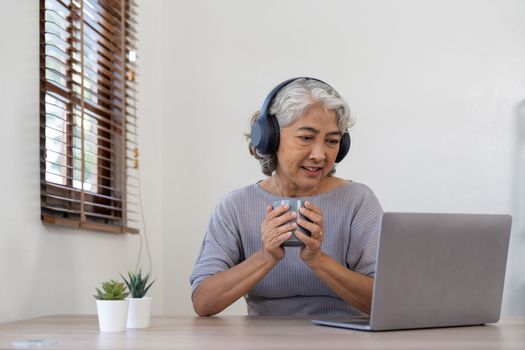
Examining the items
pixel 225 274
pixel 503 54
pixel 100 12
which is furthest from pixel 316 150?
pixel 503 54

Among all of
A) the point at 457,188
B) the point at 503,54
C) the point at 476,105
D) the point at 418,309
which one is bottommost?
the point at 418,309

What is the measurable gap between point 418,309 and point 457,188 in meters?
2.00

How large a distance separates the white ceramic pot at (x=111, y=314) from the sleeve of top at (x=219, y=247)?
0.51 metres

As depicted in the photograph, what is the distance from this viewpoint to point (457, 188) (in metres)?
3.36

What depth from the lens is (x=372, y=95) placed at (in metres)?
3.39

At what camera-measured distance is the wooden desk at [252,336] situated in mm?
1250

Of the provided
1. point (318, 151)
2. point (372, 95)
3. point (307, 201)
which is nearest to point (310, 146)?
point (318, 151)

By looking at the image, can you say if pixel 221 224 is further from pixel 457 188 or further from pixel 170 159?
pixel 457 188

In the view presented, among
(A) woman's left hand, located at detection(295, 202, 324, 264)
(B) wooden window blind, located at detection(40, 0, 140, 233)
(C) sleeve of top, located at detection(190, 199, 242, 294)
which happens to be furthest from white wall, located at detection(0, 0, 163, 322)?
(A) woman's left hand, located at detection(295, 202, 324, 264)

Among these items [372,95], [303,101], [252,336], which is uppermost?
[372,95]

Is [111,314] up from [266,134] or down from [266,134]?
down

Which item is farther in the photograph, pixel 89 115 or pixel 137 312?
pixel 89 115

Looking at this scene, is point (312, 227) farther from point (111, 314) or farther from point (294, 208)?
point (111, 314)

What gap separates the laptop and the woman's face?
2.05 feet
